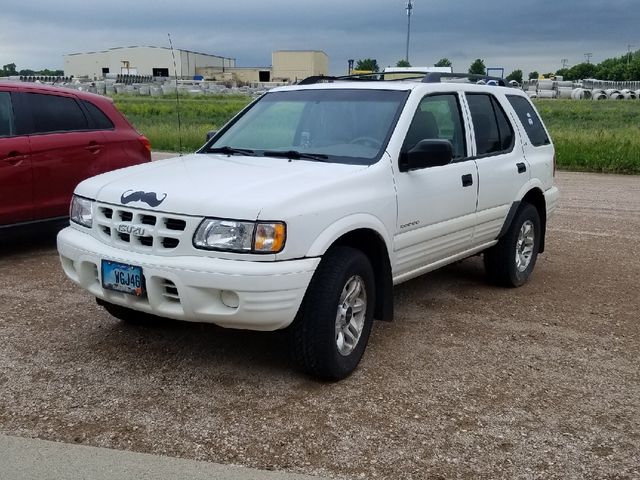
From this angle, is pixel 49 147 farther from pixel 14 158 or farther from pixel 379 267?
pixel 379 267

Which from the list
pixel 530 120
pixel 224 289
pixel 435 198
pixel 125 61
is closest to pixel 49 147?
pixel 435 198

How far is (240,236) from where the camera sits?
151 inches

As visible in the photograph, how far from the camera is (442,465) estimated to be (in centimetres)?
339

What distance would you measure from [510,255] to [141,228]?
3512 millimetres

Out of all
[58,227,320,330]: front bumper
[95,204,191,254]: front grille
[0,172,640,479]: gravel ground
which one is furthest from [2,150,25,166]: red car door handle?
[58,227,320,330]: front bumper

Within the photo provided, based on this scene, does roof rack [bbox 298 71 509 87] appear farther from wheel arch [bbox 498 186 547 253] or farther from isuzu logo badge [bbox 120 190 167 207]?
isuzu logo badge [bbox 120 190 167 207]

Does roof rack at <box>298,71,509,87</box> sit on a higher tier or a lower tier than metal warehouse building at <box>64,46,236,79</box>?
lower

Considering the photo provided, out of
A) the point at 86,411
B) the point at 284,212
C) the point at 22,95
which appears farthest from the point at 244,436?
the point at 22,95

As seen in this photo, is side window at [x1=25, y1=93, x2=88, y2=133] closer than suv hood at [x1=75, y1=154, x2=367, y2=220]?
No

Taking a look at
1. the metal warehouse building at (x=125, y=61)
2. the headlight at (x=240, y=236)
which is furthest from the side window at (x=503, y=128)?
the metal warehouse building at (x=125, y=61)

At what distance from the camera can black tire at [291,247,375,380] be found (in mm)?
4055

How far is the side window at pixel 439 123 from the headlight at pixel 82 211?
2018 mm

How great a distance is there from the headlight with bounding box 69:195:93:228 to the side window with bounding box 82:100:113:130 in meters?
3.38

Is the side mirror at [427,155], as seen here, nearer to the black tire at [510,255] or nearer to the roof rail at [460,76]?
the roof rail at [460,76]
